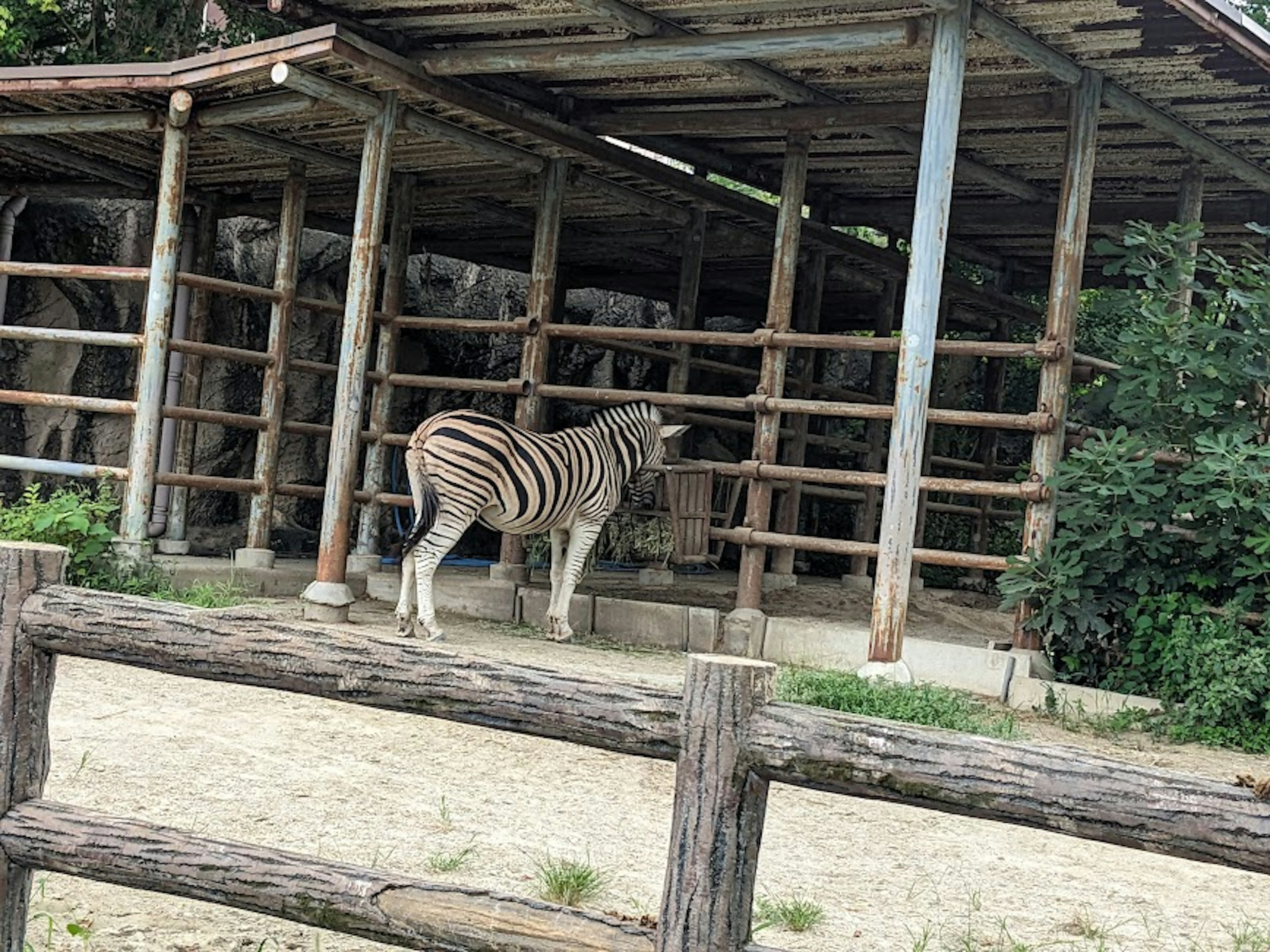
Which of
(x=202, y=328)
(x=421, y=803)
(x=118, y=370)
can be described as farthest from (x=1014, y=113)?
(x=118, y=370)

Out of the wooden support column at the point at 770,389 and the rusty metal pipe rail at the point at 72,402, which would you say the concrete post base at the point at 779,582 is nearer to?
the wooden support column at the point at 770,389

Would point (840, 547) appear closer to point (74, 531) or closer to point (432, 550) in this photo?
point (432, 550)

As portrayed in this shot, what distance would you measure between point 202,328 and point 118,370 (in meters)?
2.43

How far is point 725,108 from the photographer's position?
10.1m

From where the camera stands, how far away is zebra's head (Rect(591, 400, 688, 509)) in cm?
1015

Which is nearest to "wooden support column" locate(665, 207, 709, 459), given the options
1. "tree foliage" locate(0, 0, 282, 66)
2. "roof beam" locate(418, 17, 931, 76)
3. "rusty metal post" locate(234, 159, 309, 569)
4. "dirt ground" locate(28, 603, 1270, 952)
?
"roof beam" locate(418, 17, 931, 76)

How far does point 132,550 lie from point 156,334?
1.34 meters

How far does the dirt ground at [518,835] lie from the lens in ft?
14.3

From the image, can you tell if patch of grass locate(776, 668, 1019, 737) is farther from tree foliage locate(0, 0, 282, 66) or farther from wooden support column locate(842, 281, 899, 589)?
tree foliage locate(0, 0, 282, 66)

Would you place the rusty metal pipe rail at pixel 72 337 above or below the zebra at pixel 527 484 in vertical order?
above

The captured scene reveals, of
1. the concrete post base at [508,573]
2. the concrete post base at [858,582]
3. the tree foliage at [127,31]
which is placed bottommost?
the concrete post base at [508,573]

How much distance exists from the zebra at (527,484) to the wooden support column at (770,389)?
39.1 inches

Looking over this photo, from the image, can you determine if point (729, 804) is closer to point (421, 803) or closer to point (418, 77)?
point (421, 803)

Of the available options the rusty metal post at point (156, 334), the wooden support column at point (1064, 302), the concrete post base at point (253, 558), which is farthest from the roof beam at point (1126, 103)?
the concrete post base at point (253, 558)
